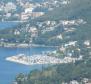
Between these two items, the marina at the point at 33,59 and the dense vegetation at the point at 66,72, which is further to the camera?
the marina at the point at 33,59

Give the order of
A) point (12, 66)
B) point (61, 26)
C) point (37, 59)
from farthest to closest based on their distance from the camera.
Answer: point (61, 26)
point (37, 59)
point (12, 66)

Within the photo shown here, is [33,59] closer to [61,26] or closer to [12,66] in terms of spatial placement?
[12,66]

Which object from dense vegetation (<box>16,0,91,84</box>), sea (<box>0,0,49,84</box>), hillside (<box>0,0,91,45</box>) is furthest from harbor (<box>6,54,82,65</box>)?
hillside (<box>0,0,91,45</box>)

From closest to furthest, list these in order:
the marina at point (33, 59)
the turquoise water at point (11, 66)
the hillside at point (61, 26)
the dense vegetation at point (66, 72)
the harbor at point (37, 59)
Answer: the dense vegetation at point (66, 72), the turquoise water at point (11, 66), the harbor at point (37, 59), the marina at point (33, 59), the hillside at point (61, 26)

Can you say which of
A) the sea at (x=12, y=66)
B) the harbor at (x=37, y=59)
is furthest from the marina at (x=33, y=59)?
the sea at (x=12, y=66)

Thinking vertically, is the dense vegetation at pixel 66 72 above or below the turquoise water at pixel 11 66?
above

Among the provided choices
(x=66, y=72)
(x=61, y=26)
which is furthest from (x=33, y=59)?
(x=61, y=26)

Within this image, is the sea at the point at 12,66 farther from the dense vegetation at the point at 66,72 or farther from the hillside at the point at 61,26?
the hillside at the point at 61,26

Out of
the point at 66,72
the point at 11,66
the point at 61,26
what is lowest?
the point at 61,26

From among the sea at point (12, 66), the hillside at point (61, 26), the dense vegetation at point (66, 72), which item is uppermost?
the dense vegetation at point (66, 72)

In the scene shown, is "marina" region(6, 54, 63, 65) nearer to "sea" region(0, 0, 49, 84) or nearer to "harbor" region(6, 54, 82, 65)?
"harbor" region(6, 54, 82, 65)
